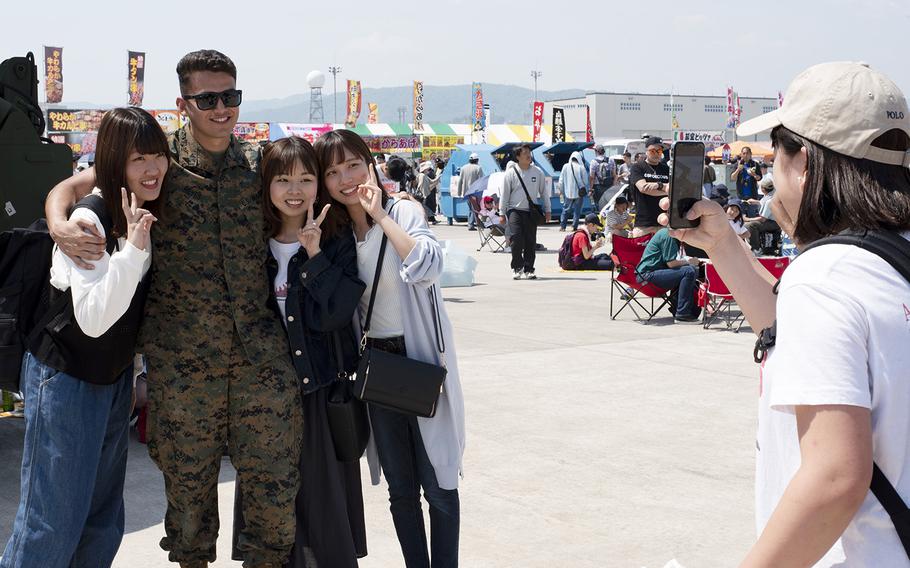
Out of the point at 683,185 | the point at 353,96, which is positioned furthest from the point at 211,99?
the point at 353,96

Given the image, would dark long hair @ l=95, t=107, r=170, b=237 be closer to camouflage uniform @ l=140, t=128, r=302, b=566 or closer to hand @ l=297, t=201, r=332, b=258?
camouflage uniform @ l=140, t=128, r=302, b=566

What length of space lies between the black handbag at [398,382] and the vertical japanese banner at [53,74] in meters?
47.7

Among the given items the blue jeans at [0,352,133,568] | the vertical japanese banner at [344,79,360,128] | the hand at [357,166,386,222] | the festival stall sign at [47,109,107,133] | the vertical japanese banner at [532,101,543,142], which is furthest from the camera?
the vertical japanese banner at [344,79,360,128]

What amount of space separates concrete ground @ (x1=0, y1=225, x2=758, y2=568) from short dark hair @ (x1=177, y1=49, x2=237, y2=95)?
6.47 ft

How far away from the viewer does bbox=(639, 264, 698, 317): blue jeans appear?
1034 centimetres

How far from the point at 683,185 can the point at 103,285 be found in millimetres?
1698

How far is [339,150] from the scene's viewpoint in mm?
3422

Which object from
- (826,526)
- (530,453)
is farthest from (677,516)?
(826,526)

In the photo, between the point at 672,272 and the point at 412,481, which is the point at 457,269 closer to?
the point at 672,272

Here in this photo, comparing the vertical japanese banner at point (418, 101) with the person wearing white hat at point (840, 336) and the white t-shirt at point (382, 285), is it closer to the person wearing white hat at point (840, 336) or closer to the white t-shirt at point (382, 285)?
the white t-shirt at point (382, 285)

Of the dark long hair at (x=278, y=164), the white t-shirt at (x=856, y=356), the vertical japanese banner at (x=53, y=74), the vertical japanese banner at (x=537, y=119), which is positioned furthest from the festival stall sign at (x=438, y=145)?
the white t-shirt at (x=856, y=356)

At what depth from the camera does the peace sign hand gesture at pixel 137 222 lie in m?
2.98

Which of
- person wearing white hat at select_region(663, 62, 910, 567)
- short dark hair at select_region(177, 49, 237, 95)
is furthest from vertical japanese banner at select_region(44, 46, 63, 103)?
person wearing white hat at select_region(663, 62, 910, 567)

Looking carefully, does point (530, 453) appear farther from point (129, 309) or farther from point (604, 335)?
point (604, 335)
